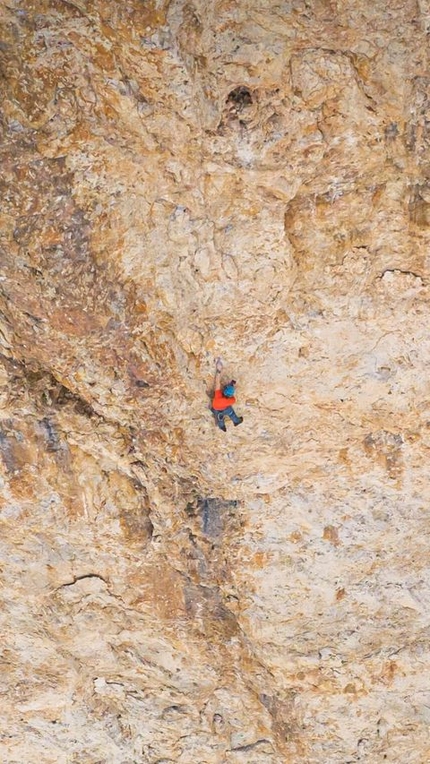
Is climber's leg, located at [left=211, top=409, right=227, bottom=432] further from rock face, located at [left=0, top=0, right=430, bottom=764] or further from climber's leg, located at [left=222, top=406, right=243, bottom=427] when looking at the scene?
rock face, located at [left=0, top=0, right=430, bottom=764]

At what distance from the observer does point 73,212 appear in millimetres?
7609

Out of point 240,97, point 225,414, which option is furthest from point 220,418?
point 240,97

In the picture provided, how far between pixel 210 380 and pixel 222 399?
293mm

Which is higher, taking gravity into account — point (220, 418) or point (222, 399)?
point (222, 399)

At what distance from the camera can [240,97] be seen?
704 centimetres

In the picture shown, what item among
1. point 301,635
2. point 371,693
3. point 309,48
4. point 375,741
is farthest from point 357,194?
point 375,741

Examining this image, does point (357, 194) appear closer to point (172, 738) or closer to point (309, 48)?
point (309, 48)

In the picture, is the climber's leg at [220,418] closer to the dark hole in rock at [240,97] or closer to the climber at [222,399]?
the climber at [222,399]

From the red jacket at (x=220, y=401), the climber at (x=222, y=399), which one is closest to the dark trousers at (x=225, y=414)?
the climber at (x=222, y=399)

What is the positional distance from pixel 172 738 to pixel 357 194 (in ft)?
27.9

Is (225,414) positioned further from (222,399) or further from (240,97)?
(240,97)

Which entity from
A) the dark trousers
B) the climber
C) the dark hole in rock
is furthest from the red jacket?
the dark hole in rock

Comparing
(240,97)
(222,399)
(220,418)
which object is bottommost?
(220,418)

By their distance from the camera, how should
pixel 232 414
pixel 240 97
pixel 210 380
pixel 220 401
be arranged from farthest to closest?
1. pixel 232 414
2. pixel 210 380
3. pixel 220 401
4. pixel 240 97
